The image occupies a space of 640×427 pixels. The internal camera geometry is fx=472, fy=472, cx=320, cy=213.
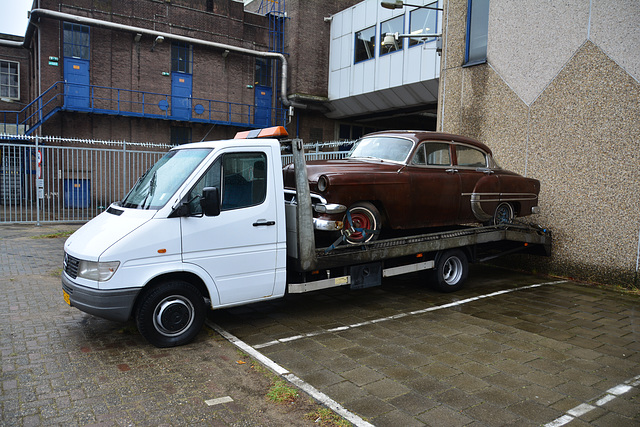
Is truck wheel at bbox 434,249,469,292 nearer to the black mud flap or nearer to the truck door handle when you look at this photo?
the black mud flap

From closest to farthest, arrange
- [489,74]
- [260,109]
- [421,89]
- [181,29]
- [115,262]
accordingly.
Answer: [115,262] → [489,74] → [421,89] → [181,29] → [260,109]

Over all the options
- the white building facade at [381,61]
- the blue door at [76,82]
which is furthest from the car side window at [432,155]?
the blue door at [76,82]

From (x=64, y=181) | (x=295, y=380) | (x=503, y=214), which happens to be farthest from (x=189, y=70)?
(x=295, y=380)

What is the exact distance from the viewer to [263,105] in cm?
2802

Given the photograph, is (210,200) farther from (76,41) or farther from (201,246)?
(76,41)

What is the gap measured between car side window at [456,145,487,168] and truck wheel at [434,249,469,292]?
1.52m

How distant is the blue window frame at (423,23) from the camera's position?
1989 cm

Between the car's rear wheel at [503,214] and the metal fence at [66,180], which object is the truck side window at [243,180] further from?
the metal fence at [66,180]

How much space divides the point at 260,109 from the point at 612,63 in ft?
70.5

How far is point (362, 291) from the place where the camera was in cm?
803

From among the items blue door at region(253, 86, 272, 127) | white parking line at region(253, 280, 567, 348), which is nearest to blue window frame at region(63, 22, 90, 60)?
blue door at region(253, 86, 272, 127)

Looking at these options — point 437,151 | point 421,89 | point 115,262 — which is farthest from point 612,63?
point 421,89

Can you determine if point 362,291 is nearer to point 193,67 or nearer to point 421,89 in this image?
point 421,89

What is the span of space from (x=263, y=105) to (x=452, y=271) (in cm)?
2198
